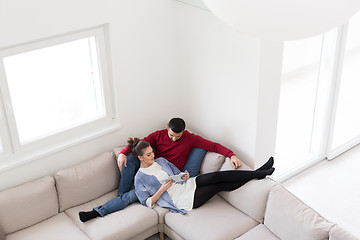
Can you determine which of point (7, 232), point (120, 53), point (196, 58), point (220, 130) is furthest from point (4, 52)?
point (220, 130)

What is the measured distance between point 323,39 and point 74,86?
2.74 m

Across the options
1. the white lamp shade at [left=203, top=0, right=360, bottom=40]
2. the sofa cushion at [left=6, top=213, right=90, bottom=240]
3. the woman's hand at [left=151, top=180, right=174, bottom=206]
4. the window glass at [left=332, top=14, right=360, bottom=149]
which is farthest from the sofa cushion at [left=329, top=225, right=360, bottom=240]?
the white lamp shade at [left=203, top=0, right=360, bottom=40]

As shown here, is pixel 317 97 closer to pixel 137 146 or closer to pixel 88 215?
pixel 137 146

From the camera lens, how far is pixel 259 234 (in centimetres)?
391

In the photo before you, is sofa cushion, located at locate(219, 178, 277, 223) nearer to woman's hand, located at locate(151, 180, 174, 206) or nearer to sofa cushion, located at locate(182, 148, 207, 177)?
sofa cushion, located at locate(182, 148, 207, 177)

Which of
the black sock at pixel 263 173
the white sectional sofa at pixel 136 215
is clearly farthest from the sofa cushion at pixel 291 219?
the black sock at pixel 263 173

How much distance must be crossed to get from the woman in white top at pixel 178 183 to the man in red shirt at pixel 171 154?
12 cm

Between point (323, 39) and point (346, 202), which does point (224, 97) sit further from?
point (346, 202)

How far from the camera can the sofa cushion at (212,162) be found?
444cm

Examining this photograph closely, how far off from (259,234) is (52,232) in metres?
1.85

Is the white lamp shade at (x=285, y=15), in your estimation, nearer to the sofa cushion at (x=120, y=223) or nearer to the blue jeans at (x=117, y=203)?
the sofa cushion at (x=120, y=223)

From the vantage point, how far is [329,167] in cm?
543

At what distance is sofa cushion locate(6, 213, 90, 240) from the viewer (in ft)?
13.0

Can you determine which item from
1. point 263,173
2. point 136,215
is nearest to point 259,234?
point 263,173
